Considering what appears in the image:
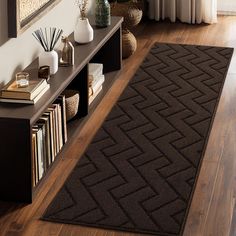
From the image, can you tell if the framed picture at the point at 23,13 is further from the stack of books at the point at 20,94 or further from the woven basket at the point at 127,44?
the woven basket at the point at 127,44

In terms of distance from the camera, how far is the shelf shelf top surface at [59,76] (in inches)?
136

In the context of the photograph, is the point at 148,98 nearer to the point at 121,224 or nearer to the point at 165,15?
the point at 121,224

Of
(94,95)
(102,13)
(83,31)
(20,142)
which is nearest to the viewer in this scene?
(20,142)

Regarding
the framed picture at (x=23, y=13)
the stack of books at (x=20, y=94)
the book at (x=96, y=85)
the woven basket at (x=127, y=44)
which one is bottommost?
the book at (x=96, y=85)

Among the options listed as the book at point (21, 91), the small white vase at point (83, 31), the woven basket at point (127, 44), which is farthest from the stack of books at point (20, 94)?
the woven basket at point (127, 44)

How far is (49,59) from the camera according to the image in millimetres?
3939

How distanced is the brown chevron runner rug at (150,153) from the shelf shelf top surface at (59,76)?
428mm

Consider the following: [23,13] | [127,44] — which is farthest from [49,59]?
[127,44]

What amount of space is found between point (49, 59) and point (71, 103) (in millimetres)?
324

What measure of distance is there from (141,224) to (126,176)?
1.59 ft

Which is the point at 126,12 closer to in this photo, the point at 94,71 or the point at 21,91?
the point at 94,71

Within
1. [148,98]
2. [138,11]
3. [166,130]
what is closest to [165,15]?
[138,11]

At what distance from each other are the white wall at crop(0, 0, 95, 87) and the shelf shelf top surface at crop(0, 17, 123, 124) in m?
0.07

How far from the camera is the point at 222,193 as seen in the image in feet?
11.9
